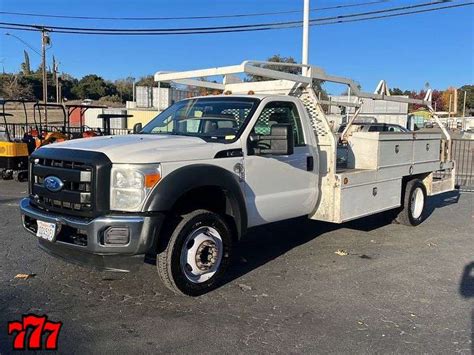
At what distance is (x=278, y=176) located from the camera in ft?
18.1

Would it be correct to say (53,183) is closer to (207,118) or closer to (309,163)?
(207,118)

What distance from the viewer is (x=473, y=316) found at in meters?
4.40

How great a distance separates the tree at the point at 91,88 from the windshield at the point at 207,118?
227 feet

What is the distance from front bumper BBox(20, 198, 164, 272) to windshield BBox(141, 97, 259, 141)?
53.3 inches

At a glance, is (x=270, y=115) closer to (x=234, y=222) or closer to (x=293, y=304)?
(x=234, y=222)

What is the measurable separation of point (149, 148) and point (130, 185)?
0.44 metres

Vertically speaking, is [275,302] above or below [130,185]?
below

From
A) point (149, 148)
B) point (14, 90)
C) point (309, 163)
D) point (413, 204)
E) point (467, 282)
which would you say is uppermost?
point (14, 90)

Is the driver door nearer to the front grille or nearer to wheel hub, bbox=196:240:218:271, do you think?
wheel hub, bbox=196:240:218:271

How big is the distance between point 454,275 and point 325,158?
6.76ft

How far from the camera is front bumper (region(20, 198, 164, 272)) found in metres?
4.15

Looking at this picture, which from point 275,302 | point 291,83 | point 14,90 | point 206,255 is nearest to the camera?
point 275,302

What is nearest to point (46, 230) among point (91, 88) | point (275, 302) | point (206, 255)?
point (206, 255)

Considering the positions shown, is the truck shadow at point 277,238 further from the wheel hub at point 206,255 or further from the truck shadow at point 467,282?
the truck shadow at point 467,282
